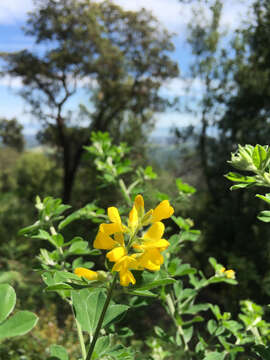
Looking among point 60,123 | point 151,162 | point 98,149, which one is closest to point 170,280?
point 98,149

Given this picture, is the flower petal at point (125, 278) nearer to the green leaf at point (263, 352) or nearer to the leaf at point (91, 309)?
the leaf at point (91, 309)

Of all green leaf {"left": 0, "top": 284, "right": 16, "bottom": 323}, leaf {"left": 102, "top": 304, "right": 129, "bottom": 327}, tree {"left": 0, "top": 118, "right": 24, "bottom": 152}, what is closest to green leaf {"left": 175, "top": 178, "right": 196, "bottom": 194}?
leaf {"left": 102, "top": 304, "right": 129, "bottom": 327}

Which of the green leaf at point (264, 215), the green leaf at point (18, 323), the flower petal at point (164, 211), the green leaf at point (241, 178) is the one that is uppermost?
the green leaf at point (241, 178)

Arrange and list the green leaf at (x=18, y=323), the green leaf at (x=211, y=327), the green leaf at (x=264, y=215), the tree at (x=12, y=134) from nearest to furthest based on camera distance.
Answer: the green leaf at (x=18, y=323), the green leaf at (x=264, y=215), the green leaf at (x=211, y=327), the tree at (x=12, y=134)

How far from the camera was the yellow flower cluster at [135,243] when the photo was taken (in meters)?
0.36

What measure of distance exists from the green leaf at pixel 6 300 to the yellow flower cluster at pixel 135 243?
0.11m

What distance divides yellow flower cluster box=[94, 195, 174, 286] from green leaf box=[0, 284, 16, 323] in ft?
0.36

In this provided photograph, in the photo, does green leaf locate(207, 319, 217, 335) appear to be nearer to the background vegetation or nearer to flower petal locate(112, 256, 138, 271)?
flower petal locate(112, 256, 138, 271)

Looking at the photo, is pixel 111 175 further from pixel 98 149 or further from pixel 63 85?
pixel 63 85

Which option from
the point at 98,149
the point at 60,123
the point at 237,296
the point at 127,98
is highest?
the point at 127,98

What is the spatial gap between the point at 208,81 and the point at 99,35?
2671 millimetres

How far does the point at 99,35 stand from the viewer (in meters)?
6.64

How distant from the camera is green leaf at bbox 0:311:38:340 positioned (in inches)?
12.2

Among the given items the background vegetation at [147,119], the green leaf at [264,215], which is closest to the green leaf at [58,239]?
the green leaf at [264,215]
